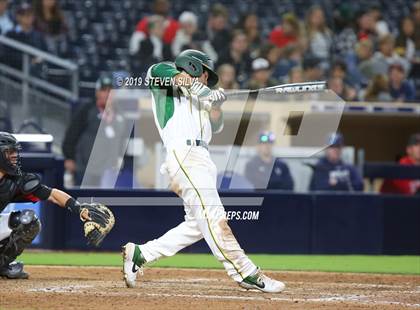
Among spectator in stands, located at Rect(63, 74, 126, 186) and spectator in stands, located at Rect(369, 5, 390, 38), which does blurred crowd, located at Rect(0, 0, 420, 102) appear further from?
spectator in stands, located at Rect(63, 74, 126, 186)

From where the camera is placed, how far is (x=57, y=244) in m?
11.9

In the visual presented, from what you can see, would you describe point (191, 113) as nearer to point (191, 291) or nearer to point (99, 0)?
point (191, 291)

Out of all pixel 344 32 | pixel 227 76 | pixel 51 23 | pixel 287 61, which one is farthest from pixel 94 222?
pixel 344 32

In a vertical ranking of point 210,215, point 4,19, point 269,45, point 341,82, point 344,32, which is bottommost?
point 210,215

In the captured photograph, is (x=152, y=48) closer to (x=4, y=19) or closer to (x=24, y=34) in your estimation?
(x=24, y=34)

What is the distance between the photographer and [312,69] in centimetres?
1510

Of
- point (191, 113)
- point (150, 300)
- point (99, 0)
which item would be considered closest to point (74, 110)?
point (99, 0)

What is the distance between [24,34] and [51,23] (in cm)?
106

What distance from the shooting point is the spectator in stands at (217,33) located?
1566 cm

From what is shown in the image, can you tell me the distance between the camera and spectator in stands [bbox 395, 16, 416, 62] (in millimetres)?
17438

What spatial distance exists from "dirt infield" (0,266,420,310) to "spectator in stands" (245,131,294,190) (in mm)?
2905

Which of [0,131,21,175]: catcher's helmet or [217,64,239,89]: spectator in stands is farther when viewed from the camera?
[217,64,239,89]: spectator in stands

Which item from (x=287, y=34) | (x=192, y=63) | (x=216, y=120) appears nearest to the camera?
(x=192, y=63)

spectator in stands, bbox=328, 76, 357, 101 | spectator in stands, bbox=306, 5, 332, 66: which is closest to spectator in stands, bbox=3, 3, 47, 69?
spectator in stands, bbox=328, 76, 357, 101
